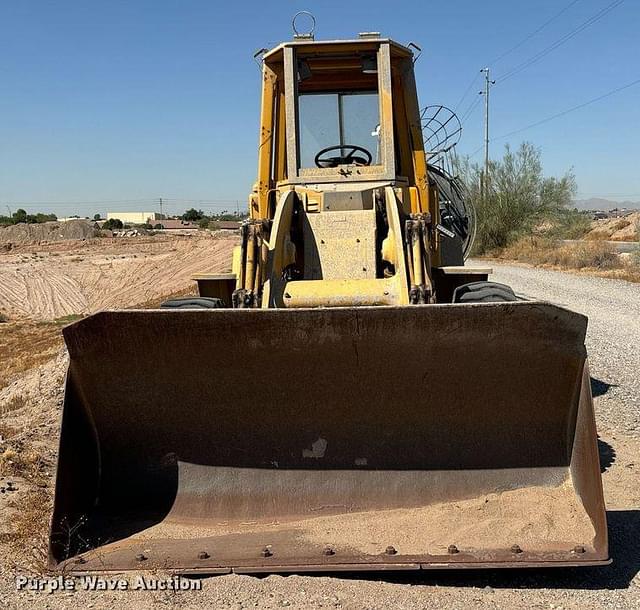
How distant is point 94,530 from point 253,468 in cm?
87

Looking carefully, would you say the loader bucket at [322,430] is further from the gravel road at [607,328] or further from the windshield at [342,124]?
the windshield at [342,124]

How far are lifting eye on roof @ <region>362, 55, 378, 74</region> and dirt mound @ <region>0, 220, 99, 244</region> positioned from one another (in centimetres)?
5794

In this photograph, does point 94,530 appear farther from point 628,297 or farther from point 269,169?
point 628,297

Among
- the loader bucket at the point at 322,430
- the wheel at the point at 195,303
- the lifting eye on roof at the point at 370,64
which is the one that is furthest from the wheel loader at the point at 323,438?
the lifting eye on roof at the point at 370,64

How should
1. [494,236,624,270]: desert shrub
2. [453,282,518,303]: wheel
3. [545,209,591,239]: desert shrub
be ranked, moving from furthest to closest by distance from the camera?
[545,209,591,239]: desert shrub → [494,236,624,270]: desert shrub → [453,282,518,303]: wheel

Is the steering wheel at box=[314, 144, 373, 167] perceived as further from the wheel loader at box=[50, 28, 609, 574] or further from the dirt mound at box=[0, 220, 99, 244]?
the dirt mound at box=[0, 220, 99, 244]

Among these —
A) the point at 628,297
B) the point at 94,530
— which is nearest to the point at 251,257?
the point at 94,530

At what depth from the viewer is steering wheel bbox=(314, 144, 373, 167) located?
20.4 feet

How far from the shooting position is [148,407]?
Answer: 4.05 metres

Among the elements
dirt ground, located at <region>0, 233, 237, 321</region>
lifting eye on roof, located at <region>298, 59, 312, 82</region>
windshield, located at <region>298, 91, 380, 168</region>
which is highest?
lifting eye on roof, located at <region>298, 59, 312, 82</region>

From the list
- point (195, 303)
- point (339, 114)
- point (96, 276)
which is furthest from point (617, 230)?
point (195, 303)

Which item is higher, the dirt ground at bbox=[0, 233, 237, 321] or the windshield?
the windshield

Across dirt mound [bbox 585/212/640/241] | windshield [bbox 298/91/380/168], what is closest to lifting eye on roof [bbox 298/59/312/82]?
windshield [bbox 298/91/380/168]

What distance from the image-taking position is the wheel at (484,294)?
4945 millimetres
